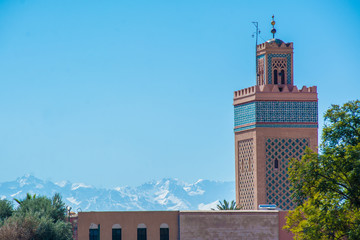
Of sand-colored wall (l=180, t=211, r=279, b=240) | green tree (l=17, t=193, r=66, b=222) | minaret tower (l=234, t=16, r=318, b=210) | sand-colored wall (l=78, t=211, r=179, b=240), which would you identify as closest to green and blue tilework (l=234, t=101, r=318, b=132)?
minaret tower (l=234, t=16, r=318, b=210)

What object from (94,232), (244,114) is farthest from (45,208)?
(244,114)

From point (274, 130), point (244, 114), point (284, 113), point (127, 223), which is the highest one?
point (244, 114)

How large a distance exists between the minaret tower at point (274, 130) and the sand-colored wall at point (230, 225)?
975 centimetres

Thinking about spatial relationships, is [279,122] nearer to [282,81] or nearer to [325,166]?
[282,81]

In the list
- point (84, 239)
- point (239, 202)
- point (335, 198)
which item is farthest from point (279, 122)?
point (335, 198)

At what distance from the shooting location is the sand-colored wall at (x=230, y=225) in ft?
166

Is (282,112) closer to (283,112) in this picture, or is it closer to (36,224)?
(283,112)

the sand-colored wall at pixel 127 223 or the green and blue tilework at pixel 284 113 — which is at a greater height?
the green and blue tilework at pixel 284 113

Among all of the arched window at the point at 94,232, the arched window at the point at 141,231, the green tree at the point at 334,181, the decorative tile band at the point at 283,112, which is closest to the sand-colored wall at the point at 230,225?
the arched window at the point at 141,231

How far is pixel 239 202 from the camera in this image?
206 ft

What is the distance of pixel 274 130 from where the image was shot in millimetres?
61375

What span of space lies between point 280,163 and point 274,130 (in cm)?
203

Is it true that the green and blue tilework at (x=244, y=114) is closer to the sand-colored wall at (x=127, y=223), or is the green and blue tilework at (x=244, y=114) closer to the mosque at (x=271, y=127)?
the mosque at (x=271, y=127)

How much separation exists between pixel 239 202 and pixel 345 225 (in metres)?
22.2
